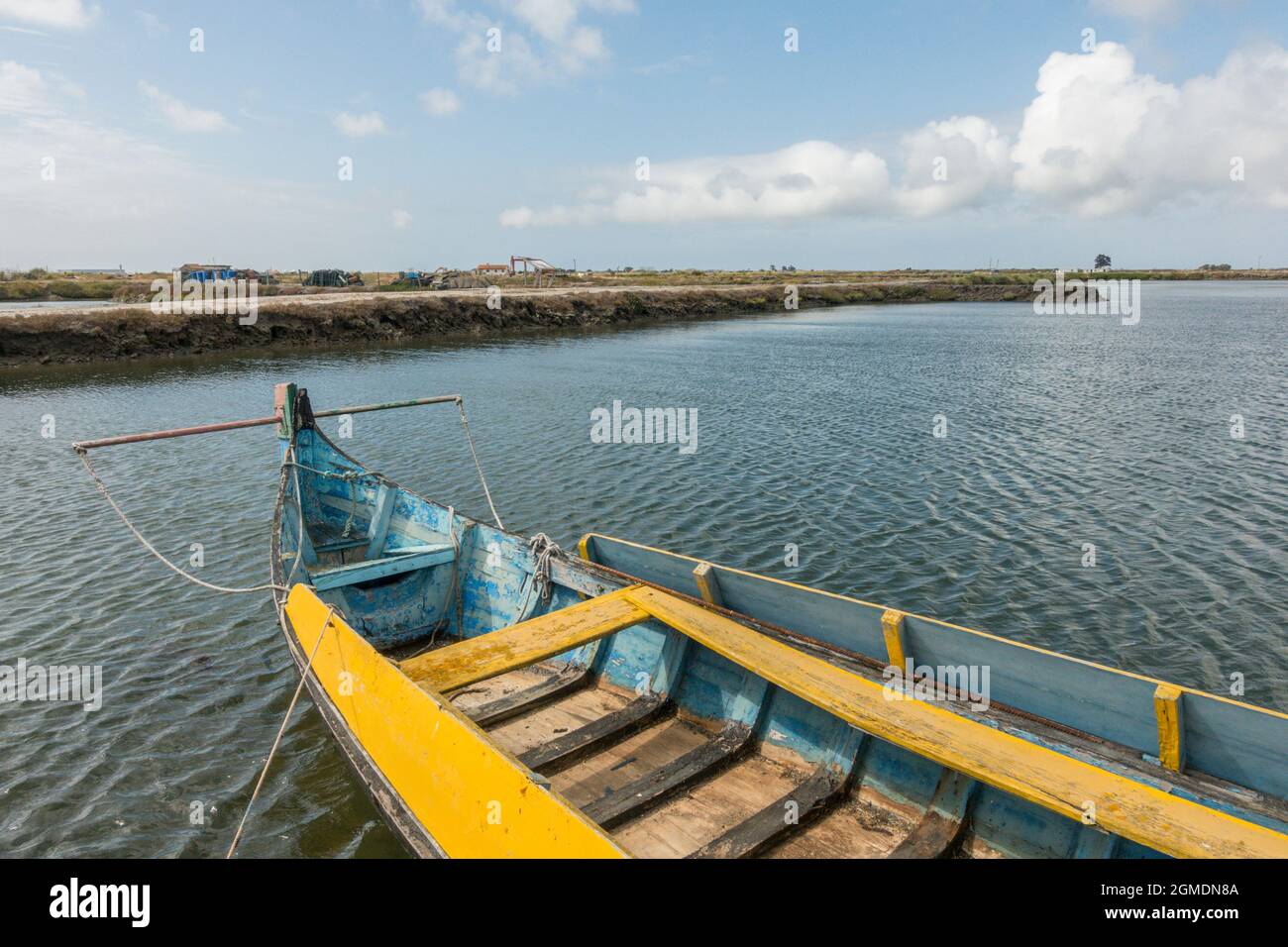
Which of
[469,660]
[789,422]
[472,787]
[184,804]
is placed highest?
[789,422]

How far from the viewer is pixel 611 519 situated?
16359 mm

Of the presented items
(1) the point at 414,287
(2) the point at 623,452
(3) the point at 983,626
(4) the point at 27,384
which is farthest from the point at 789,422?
(1) the point at 414,287

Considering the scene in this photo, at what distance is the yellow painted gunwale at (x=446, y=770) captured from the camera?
5.04 metres

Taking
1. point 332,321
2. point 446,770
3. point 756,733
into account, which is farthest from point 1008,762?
point 332,321

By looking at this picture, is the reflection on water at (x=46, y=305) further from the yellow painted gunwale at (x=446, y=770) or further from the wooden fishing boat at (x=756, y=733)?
the wooden fishing boat at (x=756, y=733)

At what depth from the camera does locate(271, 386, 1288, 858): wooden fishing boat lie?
5.41 metres

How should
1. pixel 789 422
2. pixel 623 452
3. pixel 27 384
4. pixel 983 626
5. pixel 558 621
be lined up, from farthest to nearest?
1. pixel 27 384
2. pixel 789 422
3. pixel 623 452
4. pixel 983 626
5. pixel 558 621

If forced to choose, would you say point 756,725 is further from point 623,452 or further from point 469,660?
point 623,452

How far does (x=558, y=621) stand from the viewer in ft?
26.1

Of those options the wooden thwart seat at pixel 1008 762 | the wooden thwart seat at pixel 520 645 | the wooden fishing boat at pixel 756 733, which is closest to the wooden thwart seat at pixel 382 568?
the wooden fishing boat at pixel 756 733

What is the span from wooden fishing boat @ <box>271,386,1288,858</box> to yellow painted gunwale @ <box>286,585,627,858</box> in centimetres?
2

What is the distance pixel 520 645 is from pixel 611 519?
29.4 ft

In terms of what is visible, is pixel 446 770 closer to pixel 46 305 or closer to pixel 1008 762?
pixel 1008 762

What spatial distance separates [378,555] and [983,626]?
995 cm
